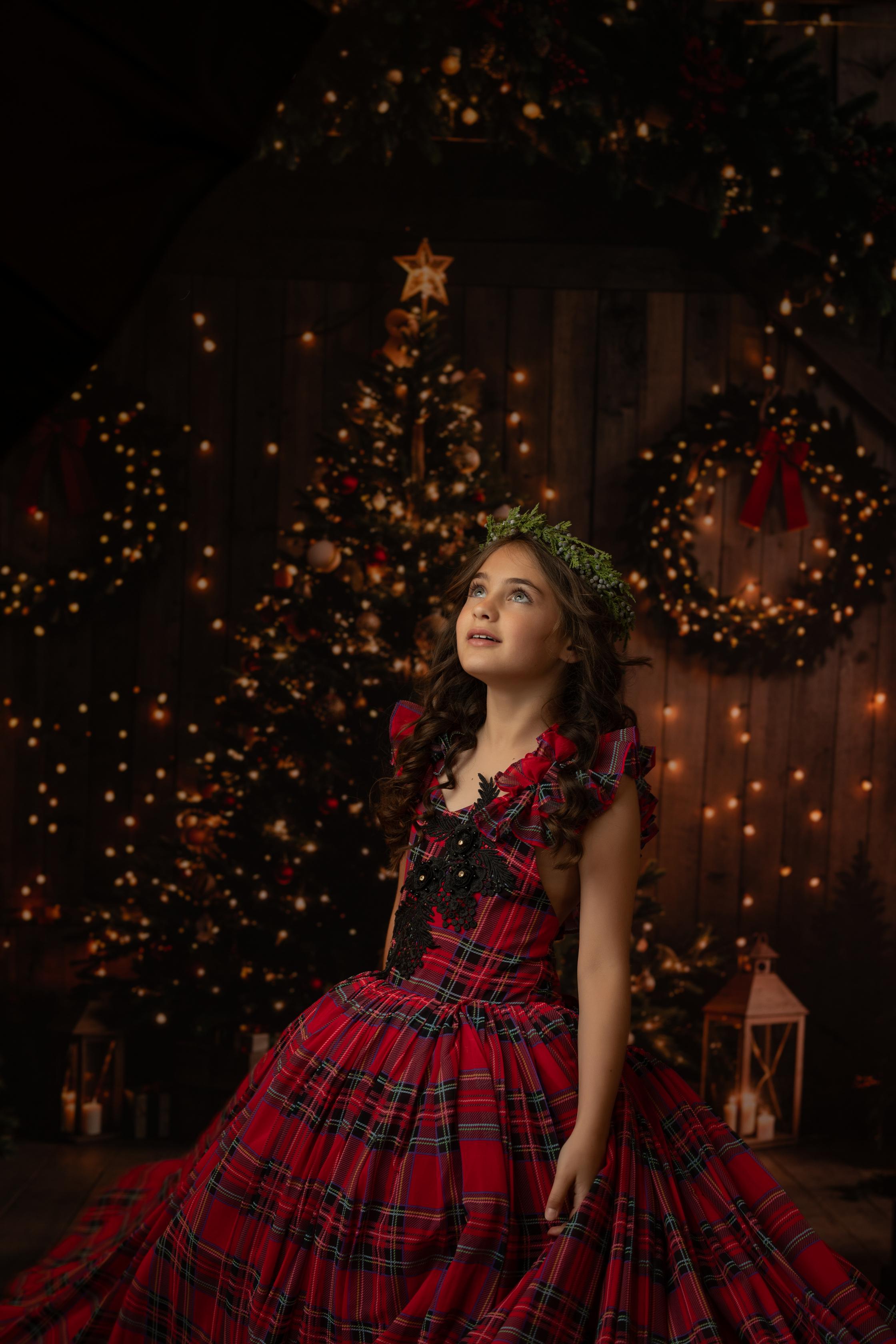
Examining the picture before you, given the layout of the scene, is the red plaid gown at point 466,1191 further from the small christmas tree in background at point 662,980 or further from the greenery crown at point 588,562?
the small christmas tree in background at point 662,980

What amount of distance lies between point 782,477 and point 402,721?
2.07 meters

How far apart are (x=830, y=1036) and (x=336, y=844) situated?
1693 mm

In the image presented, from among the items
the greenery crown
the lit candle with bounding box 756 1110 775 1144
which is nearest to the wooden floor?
the lit candle with bounding box 756 1110 775 1144

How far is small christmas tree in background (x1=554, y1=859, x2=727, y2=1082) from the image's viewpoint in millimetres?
3053

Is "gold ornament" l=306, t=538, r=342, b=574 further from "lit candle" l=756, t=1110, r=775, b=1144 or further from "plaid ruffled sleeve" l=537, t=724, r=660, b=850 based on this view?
"lit candle" l=756, t=1110, r=775, b=1144

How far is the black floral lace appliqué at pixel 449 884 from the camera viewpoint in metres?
1.63

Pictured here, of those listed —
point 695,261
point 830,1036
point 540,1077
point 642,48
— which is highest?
point 642,48

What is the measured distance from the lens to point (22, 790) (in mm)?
3424

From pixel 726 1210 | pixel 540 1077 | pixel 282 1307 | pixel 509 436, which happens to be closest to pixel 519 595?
pixel 540 1077

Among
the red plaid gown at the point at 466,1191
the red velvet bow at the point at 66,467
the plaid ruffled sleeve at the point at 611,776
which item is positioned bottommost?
the red plaid gown at the point at 466,1191

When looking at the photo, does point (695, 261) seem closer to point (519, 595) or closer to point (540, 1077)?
point (519, 595)

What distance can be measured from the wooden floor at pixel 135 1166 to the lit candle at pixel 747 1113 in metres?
0.07

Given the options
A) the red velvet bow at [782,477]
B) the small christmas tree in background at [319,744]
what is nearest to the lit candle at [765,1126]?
the small christmas tree in background at [319,744]

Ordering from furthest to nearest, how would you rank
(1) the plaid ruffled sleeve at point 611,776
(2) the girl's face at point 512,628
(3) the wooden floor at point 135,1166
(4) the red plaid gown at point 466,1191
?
(3) the wooden floor at point 135,1166, (2) the girl's face at point 512,628, (1) the plaid ruffled sleeve at point 611,776, (4) the red plaid gown at point 466,1191
